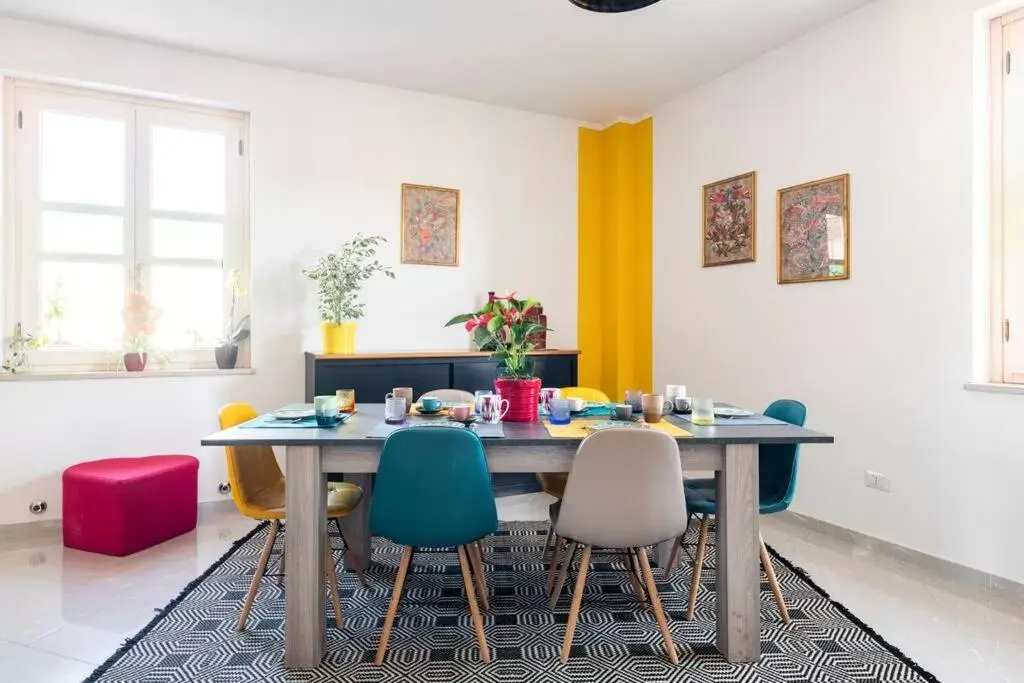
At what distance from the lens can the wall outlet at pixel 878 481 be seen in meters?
3.18

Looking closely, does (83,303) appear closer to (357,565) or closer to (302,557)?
(357,565)

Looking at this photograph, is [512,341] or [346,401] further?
[346,401]

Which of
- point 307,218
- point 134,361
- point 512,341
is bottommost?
point 134,361

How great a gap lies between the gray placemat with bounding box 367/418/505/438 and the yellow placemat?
20 cm

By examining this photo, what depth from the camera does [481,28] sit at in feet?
11.5

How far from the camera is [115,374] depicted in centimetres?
366

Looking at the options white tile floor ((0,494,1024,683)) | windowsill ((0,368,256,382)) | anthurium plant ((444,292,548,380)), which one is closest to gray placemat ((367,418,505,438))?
anthurium plant ((444,292,548,380))

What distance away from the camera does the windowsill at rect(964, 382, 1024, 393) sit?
266cm

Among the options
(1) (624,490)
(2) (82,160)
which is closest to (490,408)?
(1) (624,490)

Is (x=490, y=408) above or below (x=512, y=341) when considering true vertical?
below

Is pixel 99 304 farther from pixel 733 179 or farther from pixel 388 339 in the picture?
pixel 733 179

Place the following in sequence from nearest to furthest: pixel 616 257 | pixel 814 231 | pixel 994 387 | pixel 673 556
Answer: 1. pixel 994 387
2. pixel 673 556
3. pixel 814 231
4. pixel 616 257

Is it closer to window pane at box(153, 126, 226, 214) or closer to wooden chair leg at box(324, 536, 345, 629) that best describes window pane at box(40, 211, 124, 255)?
window pane at box(153, 126, 226, 214)

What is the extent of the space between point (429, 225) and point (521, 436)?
281 cm
